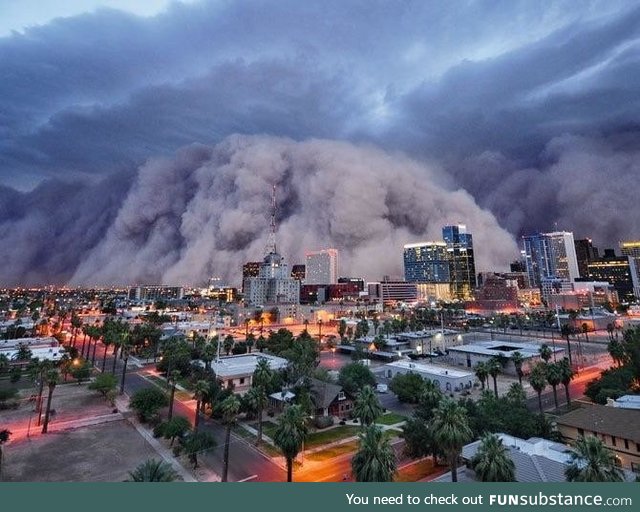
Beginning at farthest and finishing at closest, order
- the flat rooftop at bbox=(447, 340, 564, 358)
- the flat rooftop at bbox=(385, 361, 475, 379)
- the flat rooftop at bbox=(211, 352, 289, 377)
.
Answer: the flat rooftop at bbox=(447, 340, 564, 358), the flat rooftop at bbox=(211, 352, 289, 377), the flat rooftop at bbox=(385, 361, 475, 379)

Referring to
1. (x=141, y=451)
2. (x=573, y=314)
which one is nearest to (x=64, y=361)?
(x=141, y=451)

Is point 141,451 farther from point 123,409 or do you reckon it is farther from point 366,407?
point 366,407

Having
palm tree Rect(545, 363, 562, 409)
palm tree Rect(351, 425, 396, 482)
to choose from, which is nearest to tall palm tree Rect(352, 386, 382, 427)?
palm tree Rect(351, 425, 396, 482)

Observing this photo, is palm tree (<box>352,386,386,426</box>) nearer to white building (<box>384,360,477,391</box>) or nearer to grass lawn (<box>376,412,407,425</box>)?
grass lawn (<box>376,412,407,425</box>)

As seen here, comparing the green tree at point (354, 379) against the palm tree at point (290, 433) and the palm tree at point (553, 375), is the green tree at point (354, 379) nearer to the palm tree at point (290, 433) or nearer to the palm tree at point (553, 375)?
the palm tree at point (553, 375)

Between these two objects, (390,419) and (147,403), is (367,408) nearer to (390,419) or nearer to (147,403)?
(390,419)

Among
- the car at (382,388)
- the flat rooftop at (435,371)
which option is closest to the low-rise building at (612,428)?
the flat rooftop at (435,371)

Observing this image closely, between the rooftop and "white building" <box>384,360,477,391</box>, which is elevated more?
the rooftop
